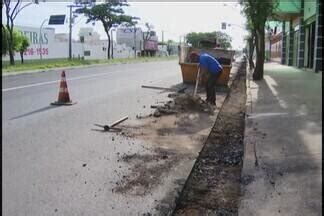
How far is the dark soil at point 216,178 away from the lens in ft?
18.4

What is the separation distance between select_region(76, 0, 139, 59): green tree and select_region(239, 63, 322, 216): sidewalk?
6048cm

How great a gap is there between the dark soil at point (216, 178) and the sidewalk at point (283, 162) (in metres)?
0.19

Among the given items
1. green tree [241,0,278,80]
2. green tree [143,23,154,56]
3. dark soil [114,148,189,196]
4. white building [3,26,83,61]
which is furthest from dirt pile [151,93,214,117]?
green tree [143,23,154,56]

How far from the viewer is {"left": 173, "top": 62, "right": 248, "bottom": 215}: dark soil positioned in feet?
18.4

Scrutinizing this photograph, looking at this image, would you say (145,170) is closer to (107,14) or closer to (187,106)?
(187,106)

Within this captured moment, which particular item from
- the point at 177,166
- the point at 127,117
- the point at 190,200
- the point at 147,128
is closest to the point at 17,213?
the point at 190,200

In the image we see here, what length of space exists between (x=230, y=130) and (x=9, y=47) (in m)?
33.3

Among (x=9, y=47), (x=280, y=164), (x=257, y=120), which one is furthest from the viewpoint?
(x=9, y=47)

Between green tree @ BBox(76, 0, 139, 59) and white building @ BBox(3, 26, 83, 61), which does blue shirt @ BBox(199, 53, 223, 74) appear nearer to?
white building @ BBox(3, 26, 83, 61)

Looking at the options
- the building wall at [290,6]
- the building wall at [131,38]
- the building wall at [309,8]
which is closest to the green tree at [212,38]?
the building wall at [290,6]

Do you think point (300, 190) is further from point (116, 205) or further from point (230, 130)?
point (230, 130)

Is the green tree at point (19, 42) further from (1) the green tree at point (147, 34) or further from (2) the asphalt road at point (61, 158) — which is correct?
(1) the green tree at point (147, 34)

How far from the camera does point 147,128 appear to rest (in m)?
10.1

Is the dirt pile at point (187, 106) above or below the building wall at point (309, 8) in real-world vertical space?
below
